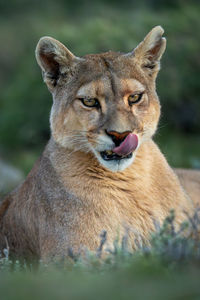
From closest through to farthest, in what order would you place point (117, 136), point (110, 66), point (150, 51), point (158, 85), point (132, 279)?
point (132, 279) → point (117, 136) → point (110, 66) → point (150, 51) → point (158, 85)

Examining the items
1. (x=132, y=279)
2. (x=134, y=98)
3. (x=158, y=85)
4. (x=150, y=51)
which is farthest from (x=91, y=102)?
(x=158, y=85)

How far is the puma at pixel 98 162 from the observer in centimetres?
661

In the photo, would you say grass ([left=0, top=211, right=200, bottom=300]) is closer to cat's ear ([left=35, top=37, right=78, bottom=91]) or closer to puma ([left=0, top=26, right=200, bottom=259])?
puma ([left=0, top=26, right=200, bottom=259])

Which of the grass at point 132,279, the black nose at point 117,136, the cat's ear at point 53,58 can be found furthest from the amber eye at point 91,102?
the grass at point 132,279

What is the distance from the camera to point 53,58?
24.3ft

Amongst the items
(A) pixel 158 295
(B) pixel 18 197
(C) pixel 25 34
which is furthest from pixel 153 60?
(C) pixel 25 34

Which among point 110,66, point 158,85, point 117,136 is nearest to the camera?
point 117,136

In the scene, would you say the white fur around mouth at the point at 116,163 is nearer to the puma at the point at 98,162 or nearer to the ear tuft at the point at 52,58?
the puma at the point at 98,162

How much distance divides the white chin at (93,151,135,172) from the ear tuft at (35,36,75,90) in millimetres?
1246

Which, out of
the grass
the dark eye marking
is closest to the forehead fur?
the dark eye marking

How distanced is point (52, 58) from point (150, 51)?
1141 mm

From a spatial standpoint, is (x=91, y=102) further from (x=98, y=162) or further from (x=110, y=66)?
(x=98, y=162)

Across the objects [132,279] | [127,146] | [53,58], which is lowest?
[132,279]

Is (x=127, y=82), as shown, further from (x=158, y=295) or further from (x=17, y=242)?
(x=158, y=295)
